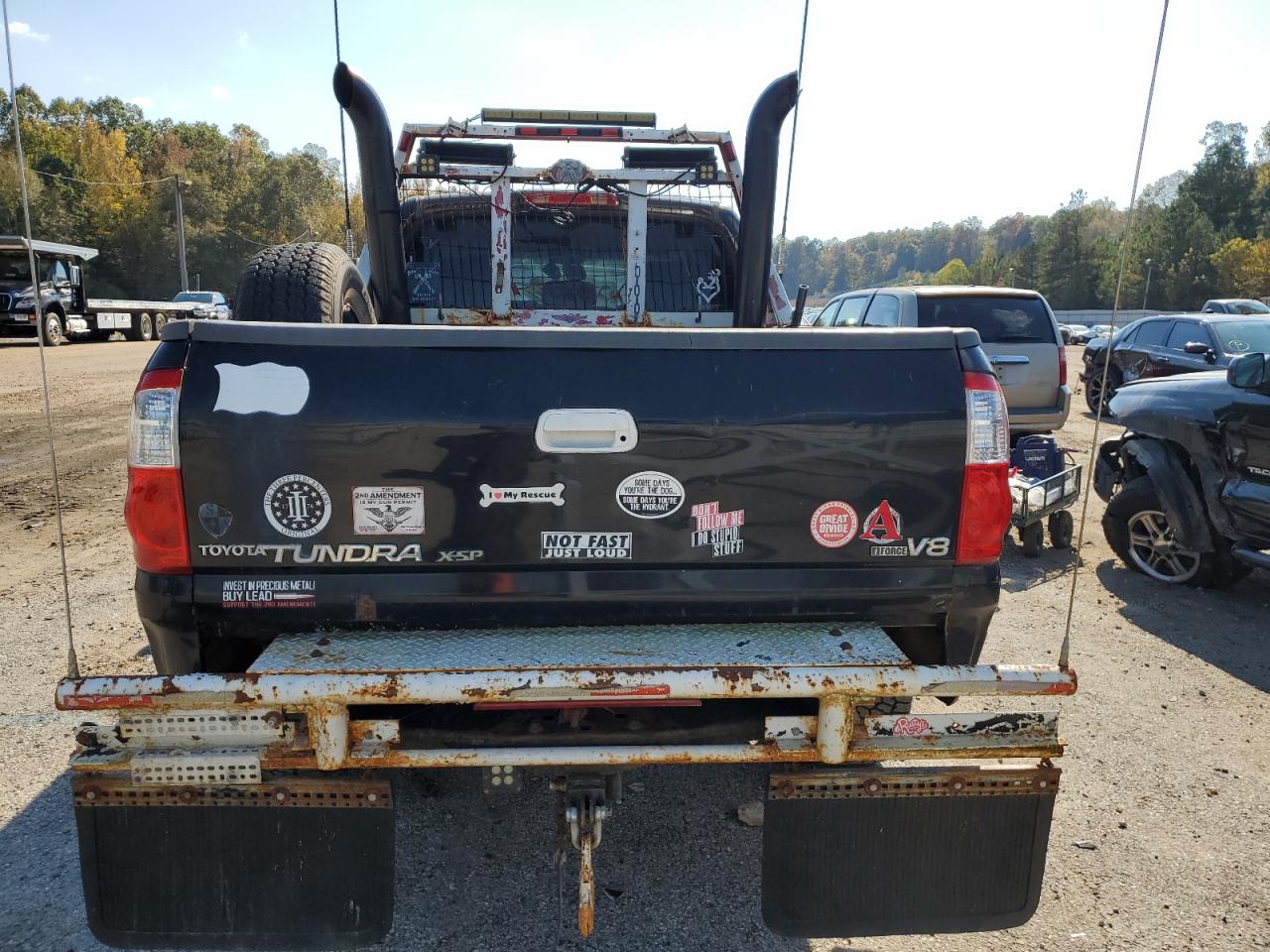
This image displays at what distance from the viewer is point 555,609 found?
2.52 m

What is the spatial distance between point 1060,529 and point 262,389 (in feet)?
22.2

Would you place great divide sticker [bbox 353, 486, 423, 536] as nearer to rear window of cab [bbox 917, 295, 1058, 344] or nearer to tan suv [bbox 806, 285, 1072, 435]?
tan suv [bbox 806, 285, 1072, 435]

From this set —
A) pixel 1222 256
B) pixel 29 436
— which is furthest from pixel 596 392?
pixel 1222 256

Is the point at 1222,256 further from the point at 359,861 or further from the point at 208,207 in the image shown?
the point at 359,861

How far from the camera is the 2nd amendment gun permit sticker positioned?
8.05 ft

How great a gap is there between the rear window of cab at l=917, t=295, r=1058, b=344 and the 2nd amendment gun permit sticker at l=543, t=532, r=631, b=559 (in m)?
7.48

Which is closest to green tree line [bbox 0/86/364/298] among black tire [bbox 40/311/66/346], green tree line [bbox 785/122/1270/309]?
black tire [bbox 40/311/66/346]

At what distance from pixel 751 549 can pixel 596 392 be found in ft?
2.08

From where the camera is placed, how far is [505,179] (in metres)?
4.45

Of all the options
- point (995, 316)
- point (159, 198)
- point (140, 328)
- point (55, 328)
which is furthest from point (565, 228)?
point (159, 198)

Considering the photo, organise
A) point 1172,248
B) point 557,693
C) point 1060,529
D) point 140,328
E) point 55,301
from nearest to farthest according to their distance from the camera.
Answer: point 557,693
point 1060,529
point 55,301
point 140,328
point 1172,248

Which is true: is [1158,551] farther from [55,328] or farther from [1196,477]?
[55,328]

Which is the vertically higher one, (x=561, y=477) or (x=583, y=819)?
(x=561, y=477)

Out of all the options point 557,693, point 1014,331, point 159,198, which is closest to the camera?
point 557,693
